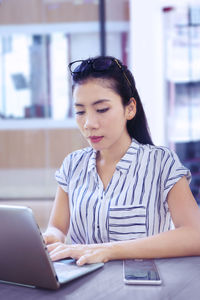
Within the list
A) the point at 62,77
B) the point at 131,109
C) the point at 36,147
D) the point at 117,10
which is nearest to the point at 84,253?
the point at 131,109

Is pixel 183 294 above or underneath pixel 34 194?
above

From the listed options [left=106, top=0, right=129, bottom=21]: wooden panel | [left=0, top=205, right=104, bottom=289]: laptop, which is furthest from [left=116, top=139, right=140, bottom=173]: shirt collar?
[left=106, top=0, right=129, bottom=21]: wooden panel

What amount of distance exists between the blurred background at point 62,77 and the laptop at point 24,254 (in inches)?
127

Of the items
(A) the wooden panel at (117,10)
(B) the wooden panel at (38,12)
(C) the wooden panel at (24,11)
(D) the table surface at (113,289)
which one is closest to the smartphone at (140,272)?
(D) the table surface at (113,289)

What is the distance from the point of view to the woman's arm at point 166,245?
3.90 ft

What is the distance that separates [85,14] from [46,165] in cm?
171

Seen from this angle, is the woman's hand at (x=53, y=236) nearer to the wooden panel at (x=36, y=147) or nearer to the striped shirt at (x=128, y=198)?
the striped shirt at (x=128, y=198)

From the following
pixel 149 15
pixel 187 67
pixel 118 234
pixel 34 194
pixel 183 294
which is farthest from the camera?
pixel 34 194

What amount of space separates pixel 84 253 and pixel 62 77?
4.05 m

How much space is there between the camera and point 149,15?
4.12 m

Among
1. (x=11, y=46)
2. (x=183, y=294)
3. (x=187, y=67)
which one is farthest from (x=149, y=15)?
(x=183, y=294)

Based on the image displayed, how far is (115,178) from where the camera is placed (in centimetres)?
155

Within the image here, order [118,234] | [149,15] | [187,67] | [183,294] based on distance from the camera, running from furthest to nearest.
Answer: [187,67] < [149,15] < [118,234] < [183,294]

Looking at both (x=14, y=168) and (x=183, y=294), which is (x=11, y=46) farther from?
(x=183, y=294)
